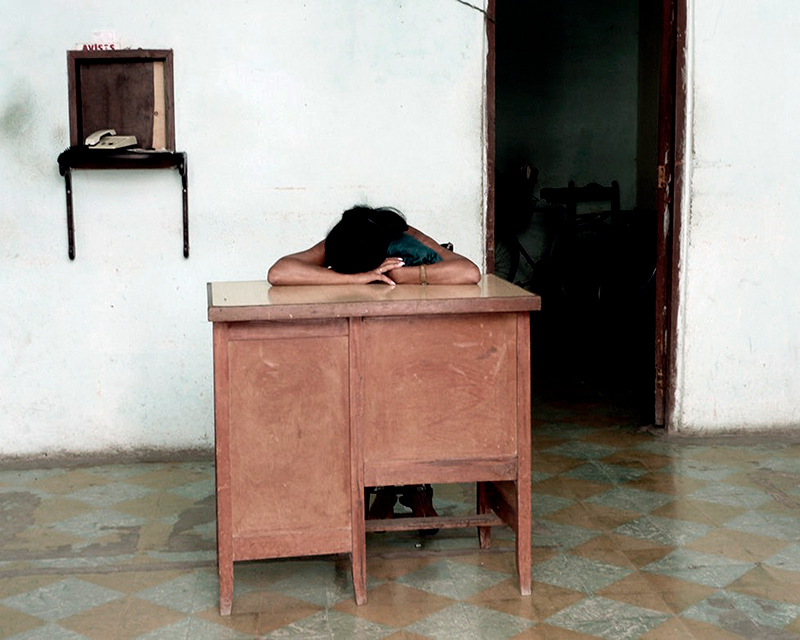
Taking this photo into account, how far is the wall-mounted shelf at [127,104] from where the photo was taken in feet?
15.0

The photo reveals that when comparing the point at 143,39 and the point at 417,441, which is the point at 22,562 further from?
the point at 143,39

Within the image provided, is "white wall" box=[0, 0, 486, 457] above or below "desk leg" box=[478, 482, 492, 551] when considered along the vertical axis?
above

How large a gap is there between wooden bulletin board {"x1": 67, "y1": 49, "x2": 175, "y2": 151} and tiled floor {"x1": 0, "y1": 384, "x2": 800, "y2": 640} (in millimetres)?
1558

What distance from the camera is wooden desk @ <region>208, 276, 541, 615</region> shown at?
9.82ft

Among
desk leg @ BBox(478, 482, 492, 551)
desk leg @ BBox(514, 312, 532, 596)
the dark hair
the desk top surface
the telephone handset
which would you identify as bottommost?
desk leg @ BBox(478, 482, 492, 551)

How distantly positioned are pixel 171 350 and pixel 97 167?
2.97ft

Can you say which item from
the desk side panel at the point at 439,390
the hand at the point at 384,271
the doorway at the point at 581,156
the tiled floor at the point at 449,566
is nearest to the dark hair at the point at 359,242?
the hand at the point at 384,271

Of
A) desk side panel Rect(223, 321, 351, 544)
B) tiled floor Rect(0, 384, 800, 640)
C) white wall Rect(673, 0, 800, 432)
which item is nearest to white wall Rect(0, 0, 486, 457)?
tiled floor Rect(0, 384, 800, 640)

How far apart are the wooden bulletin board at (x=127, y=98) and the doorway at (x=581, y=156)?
413 centimetres

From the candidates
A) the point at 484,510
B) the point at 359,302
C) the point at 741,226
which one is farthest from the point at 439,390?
the point at 741,226

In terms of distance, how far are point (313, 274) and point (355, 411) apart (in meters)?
0.55

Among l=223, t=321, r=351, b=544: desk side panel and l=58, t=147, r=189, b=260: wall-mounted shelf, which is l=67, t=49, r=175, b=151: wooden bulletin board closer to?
l=58, t=147, r=189, b=260: wall-mounted shelf

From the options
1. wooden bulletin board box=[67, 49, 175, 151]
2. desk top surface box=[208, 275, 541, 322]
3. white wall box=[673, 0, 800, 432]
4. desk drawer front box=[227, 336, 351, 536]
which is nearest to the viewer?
desk top surface box=[208, 275, 541, 322]

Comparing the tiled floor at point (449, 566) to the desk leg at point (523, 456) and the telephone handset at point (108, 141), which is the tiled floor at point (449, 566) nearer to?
the desk leg at point (523, 456)
